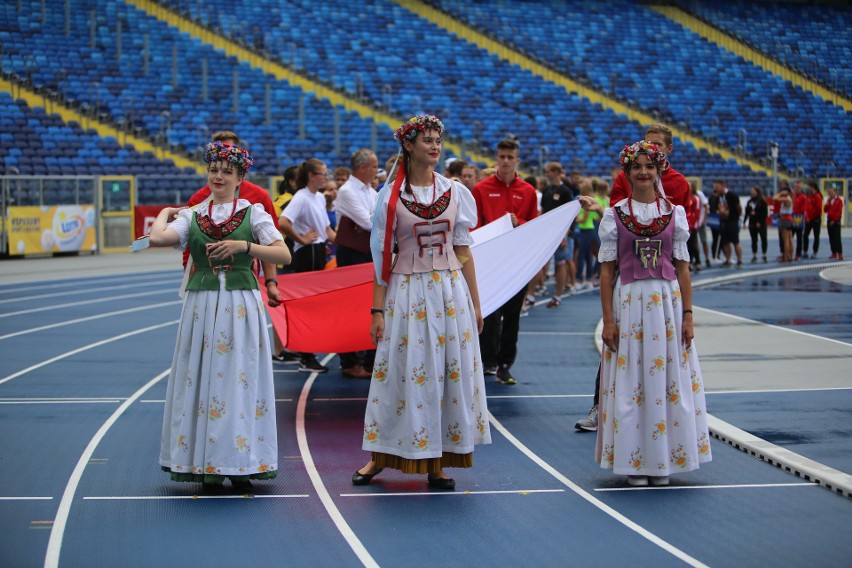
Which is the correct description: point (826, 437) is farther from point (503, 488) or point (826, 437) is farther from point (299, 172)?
point (299, 172)

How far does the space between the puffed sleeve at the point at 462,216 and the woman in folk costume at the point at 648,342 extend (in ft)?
2.69

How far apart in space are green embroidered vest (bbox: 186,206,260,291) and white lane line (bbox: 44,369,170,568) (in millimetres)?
1351

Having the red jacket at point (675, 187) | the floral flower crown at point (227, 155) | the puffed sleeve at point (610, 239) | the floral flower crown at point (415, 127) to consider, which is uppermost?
the floral flower crown at point (415, 127)

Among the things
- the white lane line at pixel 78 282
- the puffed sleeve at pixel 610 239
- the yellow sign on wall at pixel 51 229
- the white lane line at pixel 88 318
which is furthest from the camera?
the yellow sign on wall at pixel 51 229

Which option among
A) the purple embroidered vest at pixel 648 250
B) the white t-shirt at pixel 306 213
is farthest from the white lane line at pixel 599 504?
the white t-shirt at pixel 306 213

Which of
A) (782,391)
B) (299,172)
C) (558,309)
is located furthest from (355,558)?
(558,309)

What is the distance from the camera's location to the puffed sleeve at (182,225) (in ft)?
22.4

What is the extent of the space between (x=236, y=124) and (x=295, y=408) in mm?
27080

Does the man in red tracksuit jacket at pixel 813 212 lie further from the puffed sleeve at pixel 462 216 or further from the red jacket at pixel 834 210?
the puffed sleeve at pixel 462 216

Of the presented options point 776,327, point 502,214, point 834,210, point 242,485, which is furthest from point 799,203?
point 242,485

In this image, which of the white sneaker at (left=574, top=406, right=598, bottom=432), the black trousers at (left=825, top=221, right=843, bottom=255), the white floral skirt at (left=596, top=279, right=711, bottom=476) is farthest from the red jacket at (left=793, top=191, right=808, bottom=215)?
the white floral skirt at (left=596, top=279, right=711, bottom=476)

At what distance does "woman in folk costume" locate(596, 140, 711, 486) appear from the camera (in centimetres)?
686

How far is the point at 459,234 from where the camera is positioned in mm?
6973

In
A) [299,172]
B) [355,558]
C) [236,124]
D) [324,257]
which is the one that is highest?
[236,124]
